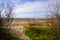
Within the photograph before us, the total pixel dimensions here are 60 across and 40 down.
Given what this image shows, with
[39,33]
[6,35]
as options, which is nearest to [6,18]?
[6,35]

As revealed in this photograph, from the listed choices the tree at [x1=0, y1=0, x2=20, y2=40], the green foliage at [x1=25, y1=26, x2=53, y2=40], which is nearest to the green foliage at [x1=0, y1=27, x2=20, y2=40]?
the tree at [x1=0, y1=0, x2=20, y2=40]

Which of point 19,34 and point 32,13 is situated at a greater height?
point 32,13

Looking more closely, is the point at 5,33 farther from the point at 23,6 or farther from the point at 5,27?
the point at 23,6

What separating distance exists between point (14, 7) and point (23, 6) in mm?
194

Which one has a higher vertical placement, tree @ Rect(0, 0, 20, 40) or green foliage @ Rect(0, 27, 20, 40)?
tree @ Rect(0, 0, 20, 40)

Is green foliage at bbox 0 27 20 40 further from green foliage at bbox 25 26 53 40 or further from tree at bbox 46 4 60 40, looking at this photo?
tree at bbox 46 4 60 40

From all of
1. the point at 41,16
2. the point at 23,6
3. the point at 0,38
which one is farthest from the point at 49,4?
the point at 0,38

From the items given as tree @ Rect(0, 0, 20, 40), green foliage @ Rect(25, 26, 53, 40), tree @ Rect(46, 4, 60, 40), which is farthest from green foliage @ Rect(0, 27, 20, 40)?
tree @ Rect(46, 4, 60, 40)

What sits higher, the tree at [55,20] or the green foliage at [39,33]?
the tree at [55,20]

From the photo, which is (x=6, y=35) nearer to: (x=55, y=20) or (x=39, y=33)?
(x=39, y=33)

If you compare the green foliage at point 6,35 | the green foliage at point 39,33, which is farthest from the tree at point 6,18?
the green foliage at point 39,33

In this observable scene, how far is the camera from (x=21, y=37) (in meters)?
4.04

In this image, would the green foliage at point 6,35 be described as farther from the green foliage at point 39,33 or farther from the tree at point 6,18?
the green foliage at point 39,33

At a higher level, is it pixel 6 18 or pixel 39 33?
pixel 6 18
